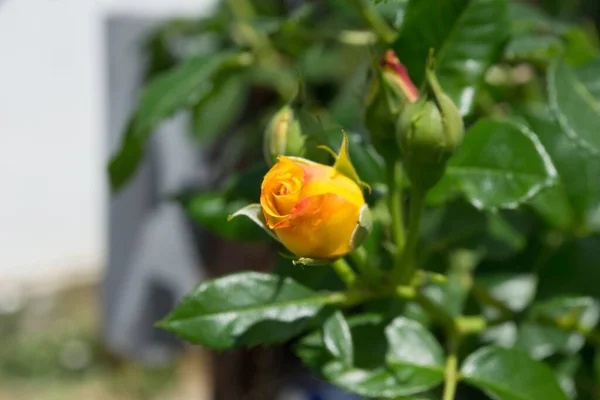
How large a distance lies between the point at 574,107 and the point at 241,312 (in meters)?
0.29

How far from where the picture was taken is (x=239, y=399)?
3.88ft

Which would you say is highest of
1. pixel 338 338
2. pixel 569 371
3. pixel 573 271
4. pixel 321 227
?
pixel 321 227

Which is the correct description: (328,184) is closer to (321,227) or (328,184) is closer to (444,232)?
(321,227)

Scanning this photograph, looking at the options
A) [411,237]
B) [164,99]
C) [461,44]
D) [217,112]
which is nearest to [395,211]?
[411,237]

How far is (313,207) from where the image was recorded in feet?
1.16

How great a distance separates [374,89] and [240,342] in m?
0.18

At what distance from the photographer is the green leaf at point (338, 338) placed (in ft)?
1.51

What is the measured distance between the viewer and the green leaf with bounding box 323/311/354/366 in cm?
46

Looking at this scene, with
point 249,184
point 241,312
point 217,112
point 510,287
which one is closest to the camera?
point 241,312

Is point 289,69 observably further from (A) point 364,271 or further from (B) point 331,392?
(B) point 331,392

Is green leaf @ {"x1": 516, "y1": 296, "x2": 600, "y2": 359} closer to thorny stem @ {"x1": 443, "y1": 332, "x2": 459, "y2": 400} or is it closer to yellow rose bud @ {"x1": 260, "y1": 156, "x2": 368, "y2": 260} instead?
thorny stem @ {"x1": 443, "y1": 332, "x2": 459, "y2": 400}

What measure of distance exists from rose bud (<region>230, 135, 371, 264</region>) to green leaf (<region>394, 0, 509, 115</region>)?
0.13 meters

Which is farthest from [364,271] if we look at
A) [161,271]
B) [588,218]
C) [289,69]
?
[161,271]

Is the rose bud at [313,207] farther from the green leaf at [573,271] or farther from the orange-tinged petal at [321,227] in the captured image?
the green leaf at [573,271]
